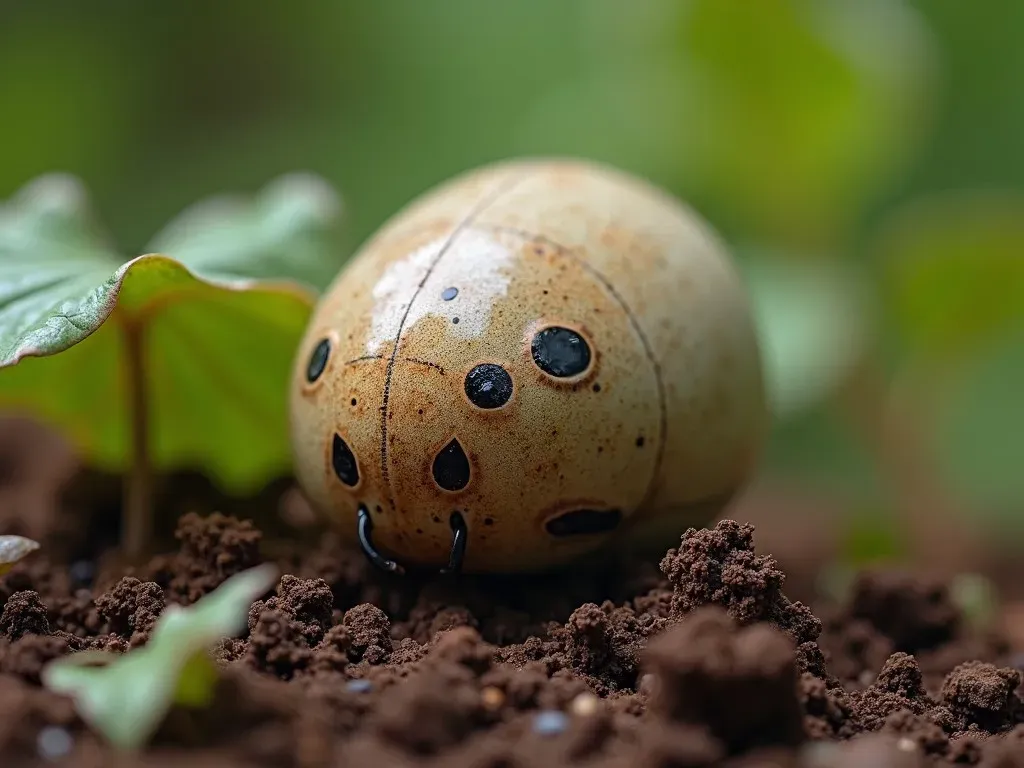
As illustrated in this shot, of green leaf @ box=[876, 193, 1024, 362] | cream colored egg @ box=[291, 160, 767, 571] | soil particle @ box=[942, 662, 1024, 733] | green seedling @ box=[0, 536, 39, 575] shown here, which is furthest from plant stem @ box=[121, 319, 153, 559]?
green leaf @ box=[876, 193, 1024, 362]

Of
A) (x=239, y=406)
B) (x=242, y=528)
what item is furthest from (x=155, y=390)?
(x=242, y=528)

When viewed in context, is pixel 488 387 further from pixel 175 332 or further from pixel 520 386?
pixel 175 332

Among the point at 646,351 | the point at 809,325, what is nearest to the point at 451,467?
the point at 646,351

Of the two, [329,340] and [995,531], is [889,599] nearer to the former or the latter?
[329,340]

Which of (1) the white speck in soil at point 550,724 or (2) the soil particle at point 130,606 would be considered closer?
(1) the white speck in soil at point 550,724

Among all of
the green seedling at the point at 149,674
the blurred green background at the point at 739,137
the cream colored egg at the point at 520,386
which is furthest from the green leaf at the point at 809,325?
the green seedling at the point at 149,674

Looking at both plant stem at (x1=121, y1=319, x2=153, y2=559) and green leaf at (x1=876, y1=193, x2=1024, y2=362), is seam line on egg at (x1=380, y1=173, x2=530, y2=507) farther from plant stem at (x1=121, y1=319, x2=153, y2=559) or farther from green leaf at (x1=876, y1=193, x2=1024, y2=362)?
green leaf at (x1=876, y1=193, x2=1024, y2=362)

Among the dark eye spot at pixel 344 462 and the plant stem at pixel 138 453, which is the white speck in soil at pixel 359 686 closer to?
the dark eye spot at pixel 344 462
